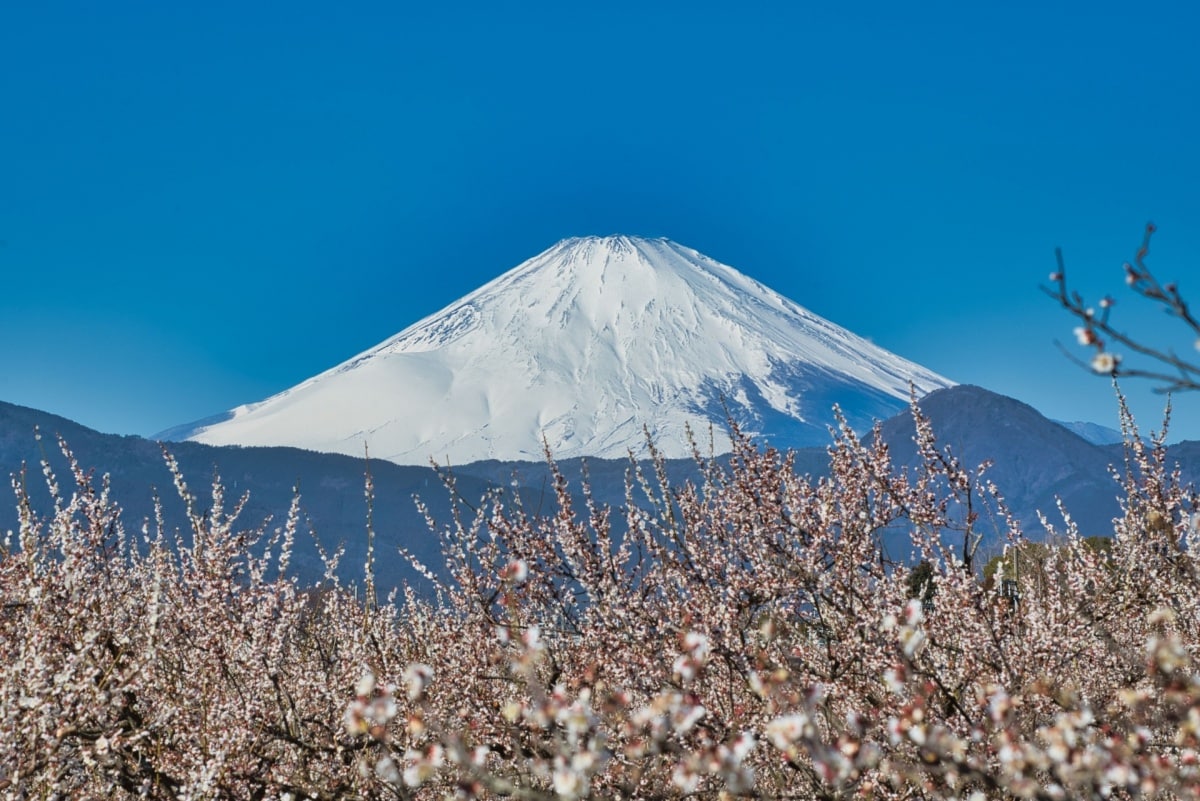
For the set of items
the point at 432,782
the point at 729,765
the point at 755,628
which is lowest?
the point at 432,782

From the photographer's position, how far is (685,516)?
22.3ft

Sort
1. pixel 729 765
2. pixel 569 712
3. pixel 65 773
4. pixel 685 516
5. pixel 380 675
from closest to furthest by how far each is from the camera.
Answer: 1. pixel 729 765
2. pixel 569 712
3. pixel 65 773
4. pixel 380 675
5. pixel 685 516

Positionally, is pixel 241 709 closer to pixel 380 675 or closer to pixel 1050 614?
pixel 380 675

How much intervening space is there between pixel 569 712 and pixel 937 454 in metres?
4.47

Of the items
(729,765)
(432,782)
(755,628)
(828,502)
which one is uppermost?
(828,502)

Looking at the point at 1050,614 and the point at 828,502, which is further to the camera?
the point at 828,502

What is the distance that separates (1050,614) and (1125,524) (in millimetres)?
1997

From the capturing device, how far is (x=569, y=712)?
7.64 feet

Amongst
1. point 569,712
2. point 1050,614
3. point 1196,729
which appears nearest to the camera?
point 1196,729

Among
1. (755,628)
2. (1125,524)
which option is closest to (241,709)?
(755,628)

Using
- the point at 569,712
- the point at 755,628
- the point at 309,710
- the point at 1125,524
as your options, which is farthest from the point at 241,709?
the point at 1125,524

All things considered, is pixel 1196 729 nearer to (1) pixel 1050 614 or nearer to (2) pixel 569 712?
(2) pixel 569 712

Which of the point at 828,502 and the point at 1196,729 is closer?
the point at 1196,729

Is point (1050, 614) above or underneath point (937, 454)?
underneath
